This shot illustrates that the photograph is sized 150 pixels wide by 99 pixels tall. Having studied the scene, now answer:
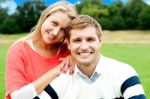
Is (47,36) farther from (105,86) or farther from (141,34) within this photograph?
(141,34)

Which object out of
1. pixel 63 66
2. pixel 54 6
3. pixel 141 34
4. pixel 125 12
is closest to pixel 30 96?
pixel 63 66

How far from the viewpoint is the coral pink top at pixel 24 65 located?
392 cm

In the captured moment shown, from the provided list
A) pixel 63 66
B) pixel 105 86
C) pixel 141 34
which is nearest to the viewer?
pixel 105 86

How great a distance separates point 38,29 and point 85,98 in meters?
0.97

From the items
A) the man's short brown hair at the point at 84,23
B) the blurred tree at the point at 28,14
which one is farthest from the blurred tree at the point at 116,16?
the man's short brown hair at the point at 84,23

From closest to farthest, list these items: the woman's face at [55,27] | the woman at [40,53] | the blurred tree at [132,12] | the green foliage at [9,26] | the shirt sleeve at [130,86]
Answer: the shirt sleeve at [130,86]
the woman at [40,53]
the woman's face at [55,27]
the green foliage at [9,26]
the blurred tree at [132,12]

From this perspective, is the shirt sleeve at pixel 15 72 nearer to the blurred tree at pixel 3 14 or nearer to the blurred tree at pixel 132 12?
the blurred tree at pixel 3 14

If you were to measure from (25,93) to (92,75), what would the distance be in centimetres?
58

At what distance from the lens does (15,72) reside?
12.9 feet

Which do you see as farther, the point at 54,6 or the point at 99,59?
the point at 54,6

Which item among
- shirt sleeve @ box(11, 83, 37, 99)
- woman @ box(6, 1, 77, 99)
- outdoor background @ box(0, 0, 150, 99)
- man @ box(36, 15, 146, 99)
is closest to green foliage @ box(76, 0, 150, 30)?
outdoor background @ box(0, 0, 150, 99)

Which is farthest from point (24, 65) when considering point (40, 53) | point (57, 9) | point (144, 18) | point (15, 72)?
point (144, 18)

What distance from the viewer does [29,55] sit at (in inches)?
162

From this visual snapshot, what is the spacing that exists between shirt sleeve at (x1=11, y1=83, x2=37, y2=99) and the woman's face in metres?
0.55
